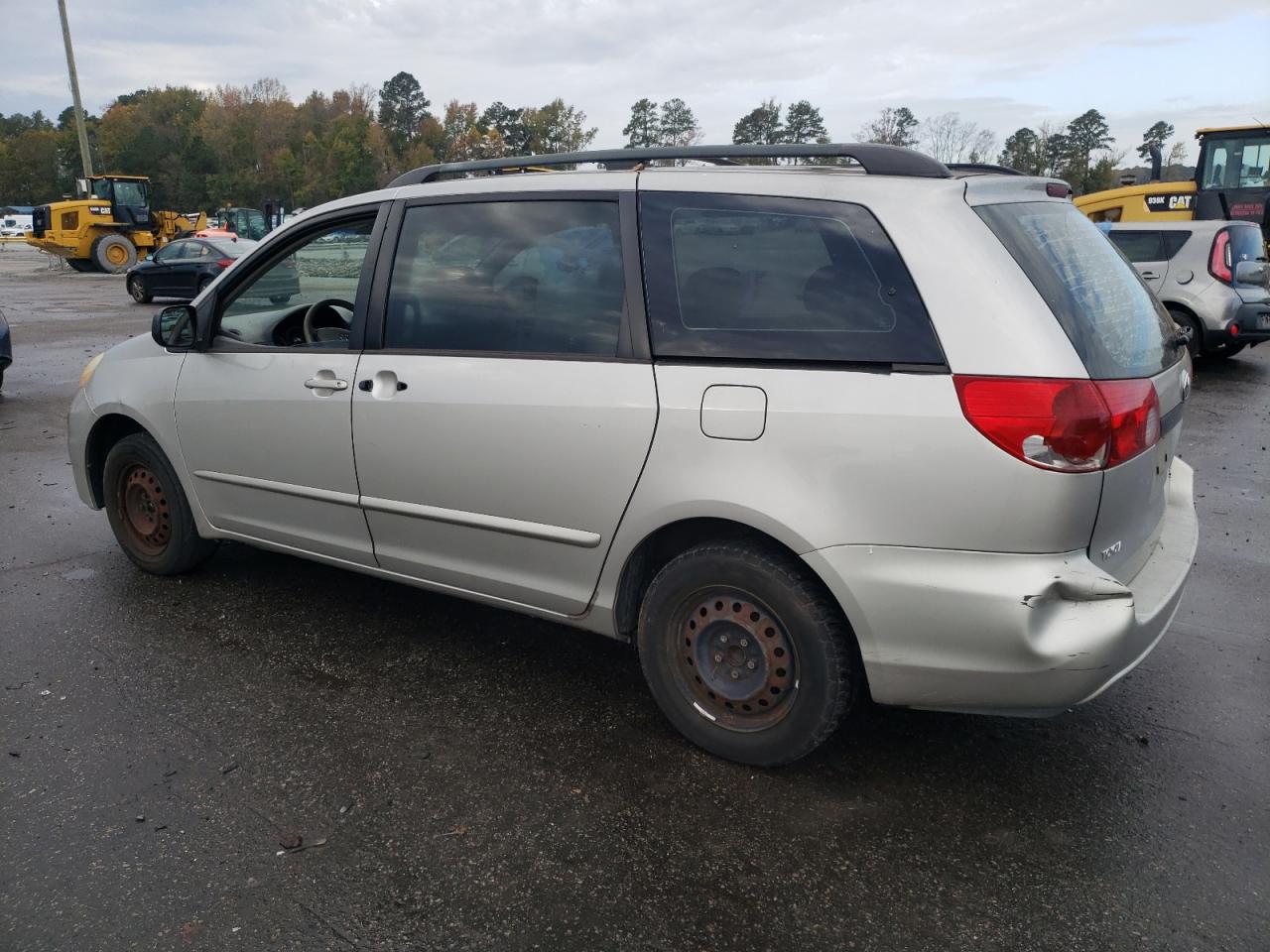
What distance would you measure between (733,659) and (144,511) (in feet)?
10.4

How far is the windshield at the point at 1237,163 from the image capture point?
1664 cm

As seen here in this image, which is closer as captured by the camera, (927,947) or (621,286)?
(927,947)

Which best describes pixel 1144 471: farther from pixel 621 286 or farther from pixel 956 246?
pixel 621 286

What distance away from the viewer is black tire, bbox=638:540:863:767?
2.86m

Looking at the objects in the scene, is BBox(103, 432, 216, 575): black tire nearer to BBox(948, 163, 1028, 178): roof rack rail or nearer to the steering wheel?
the steering wheel

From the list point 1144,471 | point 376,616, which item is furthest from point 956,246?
point 376,616

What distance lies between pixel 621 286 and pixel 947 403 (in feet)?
3.64

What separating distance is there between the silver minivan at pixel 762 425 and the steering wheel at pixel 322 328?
318 millimetres

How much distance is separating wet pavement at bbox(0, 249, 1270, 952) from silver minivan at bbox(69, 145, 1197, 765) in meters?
0.35

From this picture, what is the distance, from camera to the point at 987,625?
2598 millimetres

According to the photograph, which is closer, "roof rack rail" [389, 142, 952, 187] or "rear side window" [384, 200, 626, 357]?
"roof rack rail" [389, 142, 952, 187]

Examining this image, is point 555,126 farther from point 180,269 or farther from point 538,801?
point 538,801

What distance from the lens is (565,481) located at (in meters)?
3.20

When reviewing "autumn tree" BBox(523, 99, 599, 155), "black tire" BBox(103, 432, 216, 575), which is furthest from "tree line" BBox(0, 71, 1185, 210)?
"black tire" BBox(103, 432, 216, 575)
